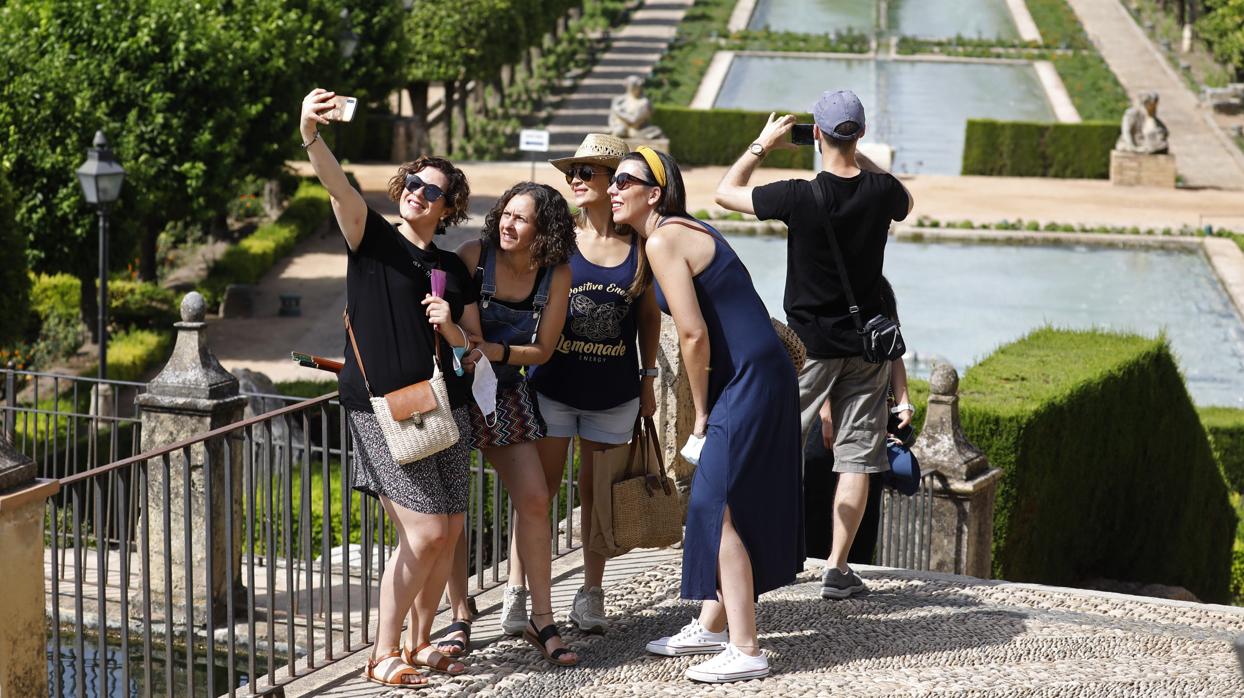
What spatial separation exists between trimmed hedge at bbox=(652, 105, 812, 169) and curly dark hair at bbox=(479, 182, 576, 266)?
27.5m

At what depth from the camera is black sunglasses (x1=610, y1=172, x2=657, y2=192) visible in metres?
4.91

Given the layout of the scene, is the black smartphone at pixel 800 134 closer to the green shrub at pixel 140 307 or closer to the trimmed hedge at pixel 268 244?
the green shrub at pixel 140 307

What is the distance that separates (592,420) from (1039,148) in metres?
A: 27.8

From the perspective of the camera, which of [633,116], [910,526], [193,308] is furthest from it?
[633,116]

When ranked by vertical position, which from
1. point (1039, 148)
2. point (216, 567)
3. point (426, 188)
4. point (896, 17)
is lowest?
point (216, 567)

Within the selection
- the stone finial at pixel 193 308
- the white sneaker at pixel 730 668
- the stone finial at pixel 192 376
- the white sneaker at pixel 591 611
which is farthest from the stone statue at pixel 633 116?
the white sneaker at pixel 730 668

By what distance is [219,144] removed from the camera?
18797 millimetres

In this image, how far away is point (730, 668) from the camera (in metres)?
4.96

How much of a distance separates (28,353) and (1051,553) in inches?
420

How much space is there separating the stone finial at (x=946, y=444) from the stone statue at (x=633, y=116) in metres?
23.5

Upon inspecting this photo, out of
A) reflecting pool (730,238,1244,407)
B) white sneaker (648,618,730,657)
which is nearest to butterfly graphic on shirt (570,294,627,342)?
white sneaker (648,618,730,657)

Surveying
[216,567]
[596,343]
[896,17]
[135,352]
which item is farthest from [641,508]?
[896,17]

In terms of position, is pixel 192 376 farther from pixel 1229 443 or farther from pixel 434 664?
pixel 1229 443

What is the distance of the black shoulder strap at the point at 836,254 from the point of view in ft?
17.7
